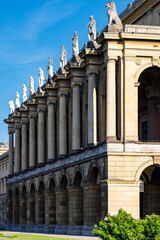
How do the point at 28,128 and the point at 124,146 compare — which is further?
the point at 28,128

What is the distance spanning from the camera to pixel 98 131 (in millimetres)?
78750

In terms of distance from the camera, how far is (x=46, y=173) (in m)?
96.0

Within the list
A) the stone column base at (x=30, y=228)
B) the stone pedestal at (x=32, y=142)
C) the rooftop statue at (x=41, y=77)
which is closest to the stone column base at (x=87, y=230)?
the stone column base at (x=30, y=228)

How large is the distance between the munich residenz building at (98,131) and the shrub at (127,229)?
893 inches

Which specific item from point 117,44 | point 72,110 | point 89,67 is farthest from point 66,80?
point 117,44

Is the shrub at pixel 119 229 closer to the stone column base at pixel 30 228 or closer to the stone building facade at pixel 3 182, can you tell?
the stone column base at pixel 30 228

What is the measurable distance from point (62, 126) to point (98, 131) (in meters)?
12.1

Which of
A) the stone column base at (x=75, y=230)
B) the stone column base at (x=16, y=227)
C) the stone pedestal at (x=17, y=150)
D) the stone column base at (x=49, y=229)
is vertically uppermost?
the stone pedestal at (x=17, y=150)

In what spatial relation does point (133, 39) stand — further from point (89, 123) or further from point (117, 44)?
point (89, 123)

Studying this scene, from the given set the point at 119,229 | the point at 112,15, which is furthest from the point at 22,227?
the point at 119,229

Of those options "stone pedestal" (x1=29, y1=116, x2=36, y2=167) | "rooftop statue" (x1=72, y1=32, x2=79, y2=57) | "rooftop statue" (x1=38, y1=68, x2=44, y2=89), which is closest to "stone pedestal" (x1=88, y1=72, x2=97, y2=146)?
"rooftop statue" (x1=72, y1=32, x2=79, y2=57)

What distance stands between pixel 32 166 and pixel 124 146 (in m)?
36.8

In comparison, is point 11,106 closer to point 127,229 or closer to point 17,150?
point 17,150

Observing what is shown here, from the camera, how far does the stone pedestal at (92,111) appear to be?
77688mm
